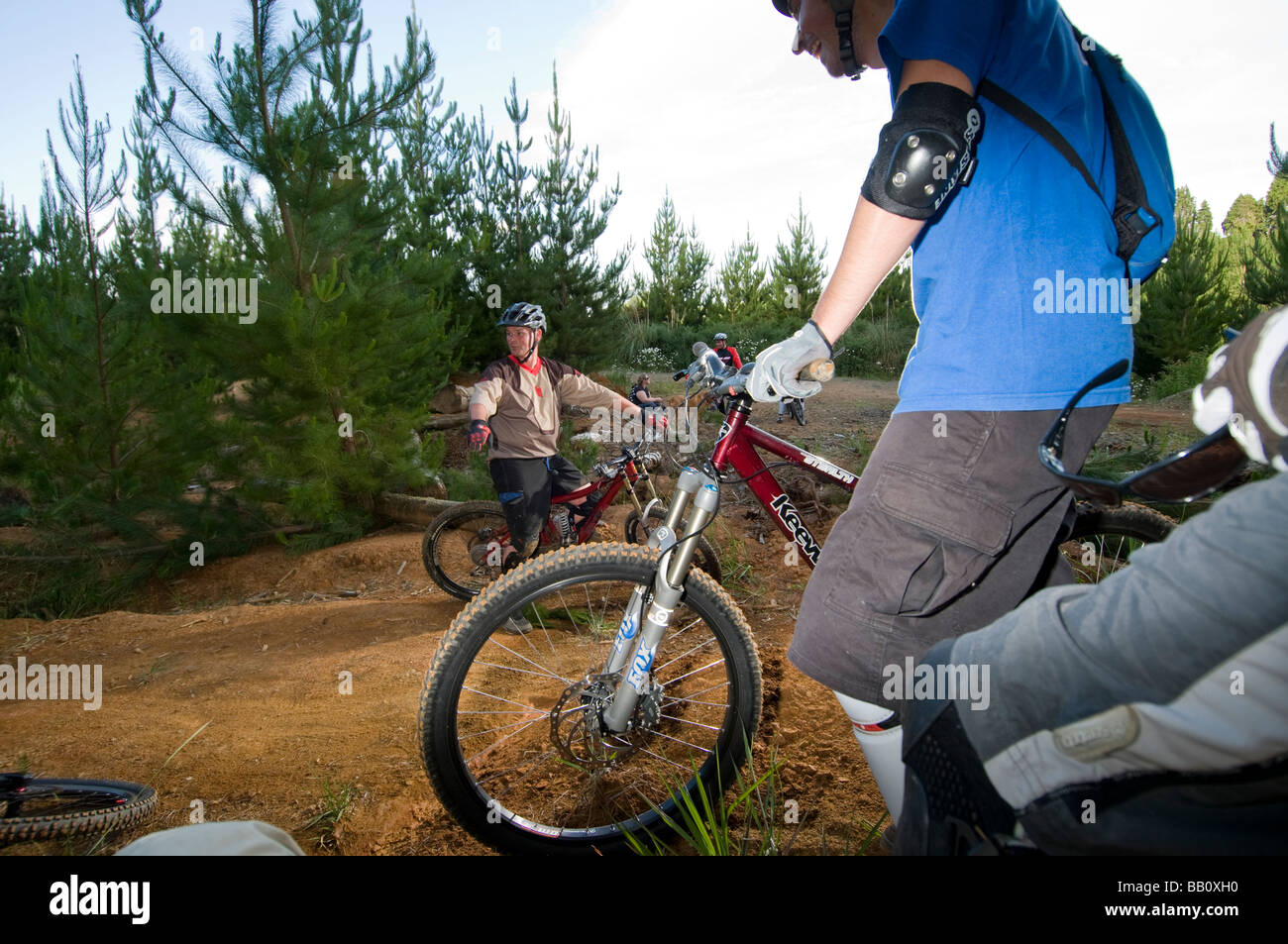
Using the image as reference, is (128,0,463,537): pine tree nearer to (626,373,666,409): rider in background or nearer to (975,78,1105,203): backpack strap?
(626,373,666,409): rider in background

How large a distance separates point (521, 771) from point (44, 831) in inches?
49.8

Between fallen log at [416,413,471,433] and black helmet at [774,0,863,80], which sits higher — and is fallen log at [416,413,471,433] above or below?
below

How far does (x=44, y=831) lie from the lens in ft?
5.97

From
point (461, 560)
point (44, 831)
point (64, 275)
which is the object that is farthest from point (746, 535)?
point (64, 275)

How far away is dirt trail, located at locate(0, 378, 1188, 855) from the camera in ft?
7.22

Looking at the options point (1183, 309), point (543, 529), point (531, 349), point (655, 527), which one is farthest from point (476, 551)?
point (1183, 309)

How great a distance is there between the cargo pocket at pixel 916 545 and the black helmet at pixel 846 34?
3.17 feet

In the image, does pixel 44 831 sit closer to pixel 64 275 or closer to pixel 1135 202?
pixel 1135 202

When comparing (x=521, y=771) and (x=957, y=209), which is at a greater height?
(x=957, y=209)

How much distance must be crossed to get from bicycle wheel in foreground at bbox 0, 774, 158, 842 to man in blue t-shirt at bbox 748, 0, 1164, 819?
2003mm

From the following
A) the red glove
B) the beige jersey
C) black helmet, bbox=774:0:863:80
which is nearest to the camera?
black helmet, bbox=774:0:863:80

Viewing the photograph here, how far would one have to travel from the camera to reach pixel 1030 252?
1.26 m

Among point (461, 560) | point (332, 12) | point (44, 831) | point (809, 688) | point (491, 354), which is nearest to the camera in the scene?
point (44, 831)

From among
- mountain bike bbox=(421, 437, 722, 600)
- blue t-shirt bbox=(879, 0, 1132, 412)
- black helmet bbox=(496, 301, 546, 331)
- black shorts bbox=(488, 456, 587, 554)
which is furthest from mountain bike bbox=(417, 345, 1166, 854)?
black helmet bbox=(496, 301, 546, 331)
